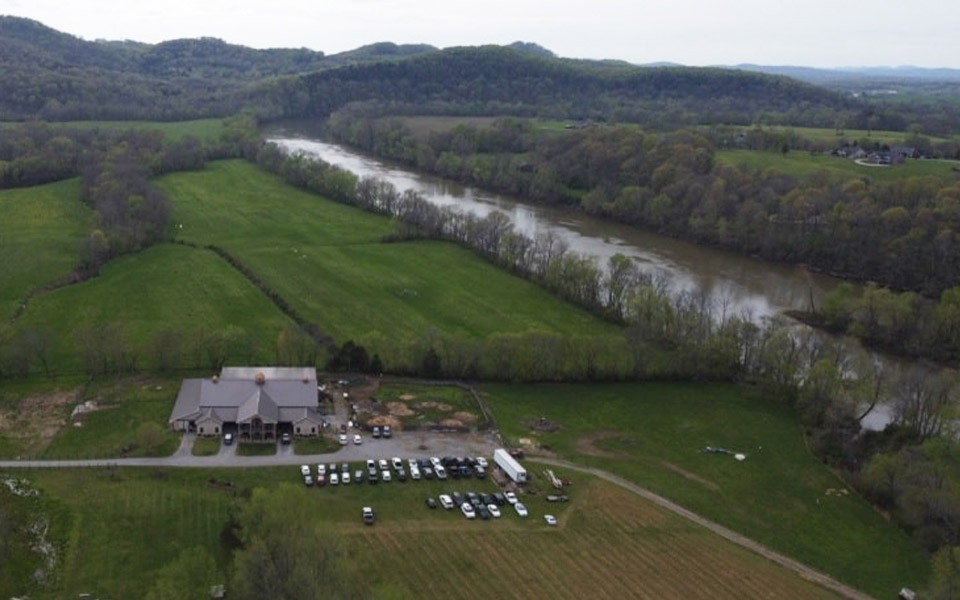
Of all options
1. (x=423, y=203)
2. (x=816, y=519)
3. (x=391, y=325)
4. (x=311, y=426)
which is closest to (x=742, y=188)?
(x=423, y=203)

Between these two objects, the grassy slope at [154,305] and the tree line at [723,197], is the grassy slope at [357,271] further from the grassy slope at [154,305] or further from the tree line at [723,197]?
the tree line at [723,197]

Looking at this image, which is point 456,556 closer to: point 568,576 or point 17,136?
point 568,576

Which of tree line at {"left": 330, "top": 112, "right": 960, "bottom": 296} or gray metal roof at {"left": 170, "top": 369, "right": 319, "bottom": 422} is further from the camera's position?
tree line at {"left": 330, "top": 112, "right": 960, "bottom": 296}

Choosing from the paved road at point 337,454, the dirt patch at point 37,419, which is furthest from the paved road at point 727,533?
the dirt patch at point 37,419

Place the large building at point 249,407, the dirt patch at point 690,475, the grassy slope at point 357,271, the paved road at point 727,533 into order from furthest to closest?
1. the grassy slope at point 357,271
2. the large building at point 249,407
3. the dirt patch at point 690,475
4. the paved road at point 727,533

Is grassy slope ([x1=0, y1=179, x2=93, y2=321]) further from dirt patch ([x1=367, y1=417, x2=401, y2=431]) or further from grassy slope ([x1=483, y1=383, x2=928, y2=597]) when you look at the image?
grassy slope ([x1=483, y1=383, x2=928, y2=597])

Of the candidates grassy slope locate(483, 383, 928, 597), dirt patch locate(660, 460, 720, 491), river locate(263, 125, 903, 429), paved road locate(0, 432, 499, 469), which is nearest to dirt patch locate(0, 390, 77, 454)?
paved road locate(0, 432, 499, 469)
